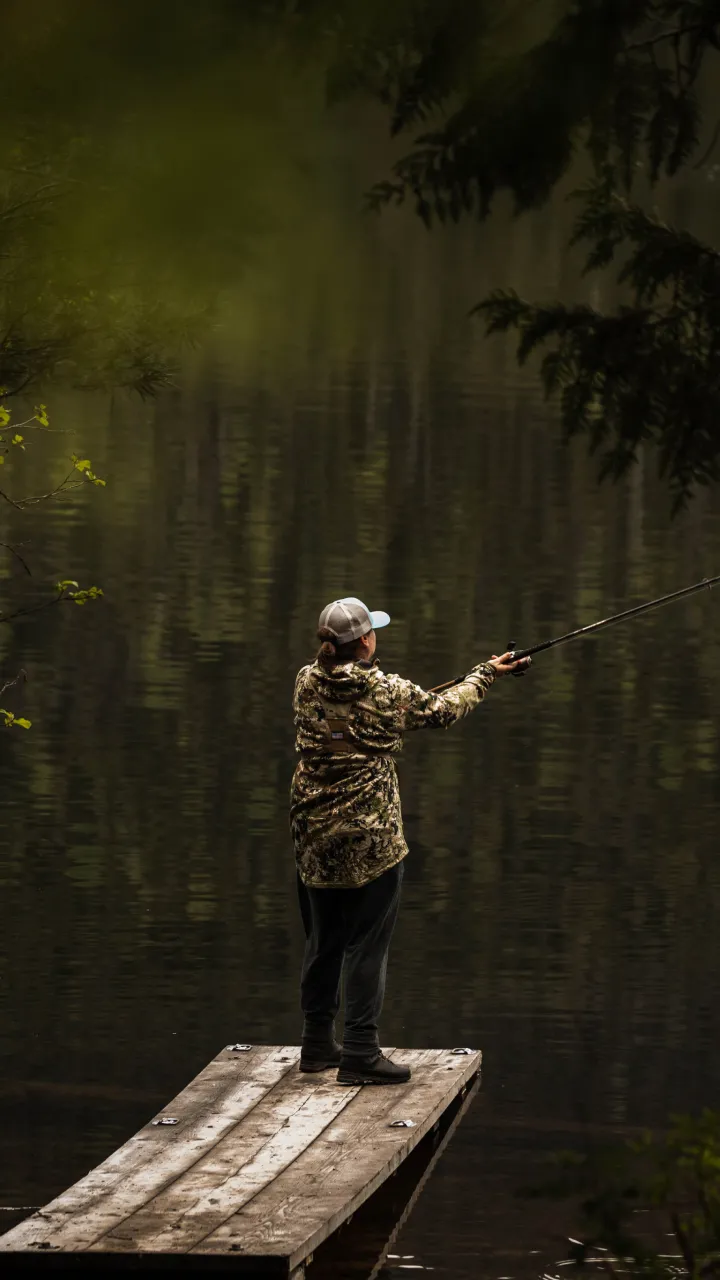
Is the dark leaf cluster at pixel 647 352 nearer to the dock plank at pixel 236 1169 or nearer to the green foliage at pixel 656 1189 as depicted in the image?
the green foliage at pixel 656 1189

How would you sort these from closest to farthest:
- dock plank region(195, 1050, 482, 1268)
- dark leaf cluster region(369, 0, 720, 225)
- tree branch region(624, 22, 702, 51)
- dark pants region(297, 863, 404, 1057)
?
1. dark leaf cluster region(369, 0, 720, 225)
2. tree branch region(624, 22, 702, 51)
3. dock plank region(195, 1050, 482, 1268)
4. dark pants region(297, 863, 404, 1057)

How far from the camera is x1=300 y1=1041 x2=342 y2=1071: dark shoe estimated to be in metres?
7.70

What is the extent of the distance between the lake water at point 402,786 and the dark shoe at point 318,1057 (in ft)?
1.74

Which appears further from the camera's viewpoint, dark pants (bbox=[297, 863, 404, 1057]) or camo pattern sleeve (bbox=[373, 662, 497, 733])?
dark pants (bbox=[297, 863, 404, 1057])

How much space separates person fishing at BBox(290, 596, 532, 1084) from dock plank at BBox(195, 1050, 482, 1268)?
29 centimetres

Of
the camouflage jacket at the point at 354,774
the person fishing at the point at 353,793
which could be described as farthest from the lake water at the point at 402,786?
the camouflage jacket at the point at 354,774

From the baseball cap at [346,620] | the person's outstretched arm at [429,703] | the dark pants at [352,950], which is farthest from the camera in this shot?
the dark pants at [352,950]

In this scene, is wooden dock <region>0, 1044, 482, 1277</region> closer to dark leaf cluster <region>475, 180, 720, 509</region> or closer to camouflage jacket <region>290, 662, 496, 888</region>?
camouflage jacket <region>290, 662, 496, 888</region>

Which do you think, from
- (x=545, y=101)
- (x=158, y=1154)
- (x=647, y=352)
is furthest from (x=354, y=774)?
(x=545, y=101)

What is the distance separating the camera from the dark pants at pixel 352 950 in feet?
23.7

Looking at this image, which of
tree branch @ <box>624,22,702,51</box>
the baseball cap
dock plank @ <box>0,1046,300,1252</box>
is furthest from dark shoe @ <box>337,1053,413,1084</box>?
tree branch @ <box>624,22,702,51</box>

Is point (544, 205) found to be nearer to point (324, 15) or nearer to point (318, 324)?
point (324, 15)

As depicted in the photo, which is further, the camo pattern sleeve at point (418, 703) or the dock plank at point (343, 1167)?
the camo pattern sleeve at point (418, 703)

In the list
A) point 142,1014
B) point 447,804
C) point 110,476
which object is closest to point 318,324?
point 110,476
